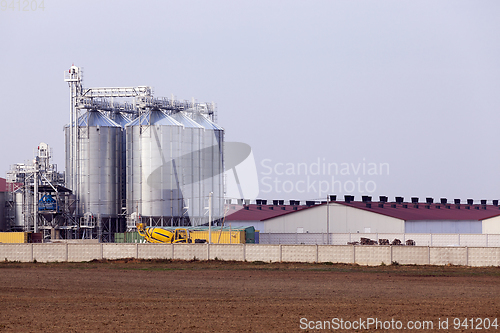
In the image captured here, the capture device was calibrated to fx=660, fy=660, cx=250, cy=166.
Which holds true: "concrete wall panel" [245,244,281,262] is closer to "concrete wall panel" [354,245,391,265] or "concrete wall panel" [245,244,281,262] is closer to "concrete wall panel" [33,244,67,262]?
"concrete wall panel" [354,245,391,265]

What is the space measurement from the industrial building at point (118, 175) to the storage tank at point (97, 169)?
12 centimetres

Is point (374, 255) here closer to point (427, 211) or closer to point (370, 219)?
point (370, 219)

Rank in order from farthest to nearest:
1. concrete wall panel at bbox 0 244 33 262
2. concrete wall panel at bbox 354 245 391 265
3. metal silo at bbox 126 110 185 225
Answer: metal silo at bbox 126 110 185 225
concrete wall panel at bbox 0 244 33 262
concrete wall panel at bbox 354 245 391 265

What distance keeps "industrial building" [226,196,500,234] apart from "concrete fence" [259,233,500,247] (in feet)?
8.12

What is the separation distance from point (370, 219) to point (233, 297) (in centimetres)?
5970

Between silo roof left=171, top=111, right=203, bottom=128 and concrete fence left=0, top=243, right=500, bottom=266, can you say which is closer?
concrete fence left=0, top=243, right=500, bottom=266

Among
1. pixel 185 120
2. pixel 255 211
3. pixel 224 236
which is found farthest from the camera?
pixel 255 211

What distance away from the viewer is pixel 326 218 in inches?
3548

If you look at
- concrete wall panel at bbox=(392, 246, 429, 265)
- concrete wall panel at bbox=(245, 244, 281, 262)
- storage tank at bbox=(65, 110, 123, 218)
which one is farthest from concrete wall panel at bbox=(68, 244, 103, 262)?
concrete wall panel at bbox=(392, 246, 429, 265)

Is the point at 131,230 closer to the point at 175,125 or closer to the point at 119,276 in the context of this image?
the point at 175,125

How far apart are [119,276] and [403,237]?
152 feet


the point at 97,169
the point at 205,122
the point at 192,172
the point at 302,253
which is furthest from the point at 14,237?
the point at 302,253

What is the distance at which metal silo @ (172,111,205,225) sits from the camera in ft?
257

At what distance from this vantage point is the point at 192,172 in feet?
259
